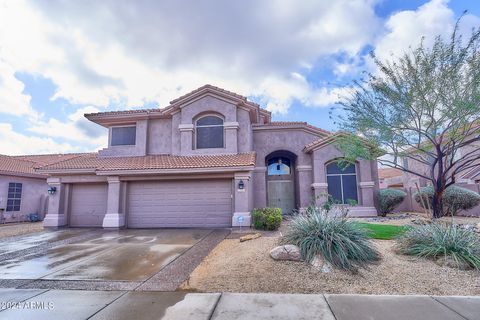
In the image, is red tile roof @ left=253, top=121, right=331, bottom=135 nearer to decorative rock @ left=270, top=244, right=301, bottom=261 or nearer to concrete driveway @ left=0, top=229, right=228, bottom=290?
concrete driveway @ left=0, top=229, right=228, bottom=290

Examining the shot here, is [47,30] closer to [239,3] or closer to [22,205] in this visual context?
[239,3]

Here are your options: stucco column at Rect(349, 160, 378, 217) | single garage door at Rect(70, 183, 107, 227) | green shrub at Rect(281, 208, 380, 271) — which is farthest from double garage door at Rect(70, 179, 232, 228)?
stucco column at Rect(349, 160, 378, 217)

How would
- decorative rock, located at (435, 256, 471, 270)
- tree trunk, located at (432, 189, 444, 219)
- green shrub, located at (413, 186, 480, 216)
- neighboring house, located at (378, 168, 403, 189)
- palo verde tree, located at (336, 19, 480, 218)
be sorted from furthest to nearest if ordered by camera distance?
neighboring house, located at (378, 168, 403, 189)
green shrub, located at (413, 186, 480, 216)
tree trunk, located at (432, 189, 444, 219)
palo verde tree, located at (336, 19, 480, 218)
decorative rock, located at (435, 256, 471, 270)

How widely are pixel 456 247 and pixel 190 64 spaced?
13344 millimetres

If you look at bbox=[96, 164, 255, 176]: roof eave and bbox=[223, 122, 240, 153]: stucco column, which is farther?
bbox=[223, 122, 240, 153]: stucco column

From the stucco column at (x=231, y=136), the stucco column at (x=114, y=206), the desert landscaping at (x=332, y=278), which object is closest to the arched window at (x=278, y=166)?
the stucco column at (x=231, y=136)

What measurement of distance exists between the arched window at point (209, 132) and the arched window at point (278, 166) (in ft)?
13.5

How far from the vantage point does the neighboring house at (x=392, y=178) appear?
2838cm

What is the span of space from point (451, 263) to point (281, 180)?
448 inches

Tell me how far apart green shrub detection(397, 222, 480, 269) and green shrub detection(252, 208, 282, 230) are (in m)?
5.01

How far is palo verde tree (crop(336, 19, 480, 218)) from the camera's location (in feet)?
31.2

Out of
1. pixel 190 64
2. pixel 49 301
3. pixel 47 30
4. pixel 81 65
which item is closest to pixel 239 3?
pixel 190 64

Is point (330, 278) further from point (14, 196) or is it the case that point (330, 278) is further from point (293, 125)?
point (14, 196)

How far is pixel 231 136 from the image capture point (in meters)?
14.6
